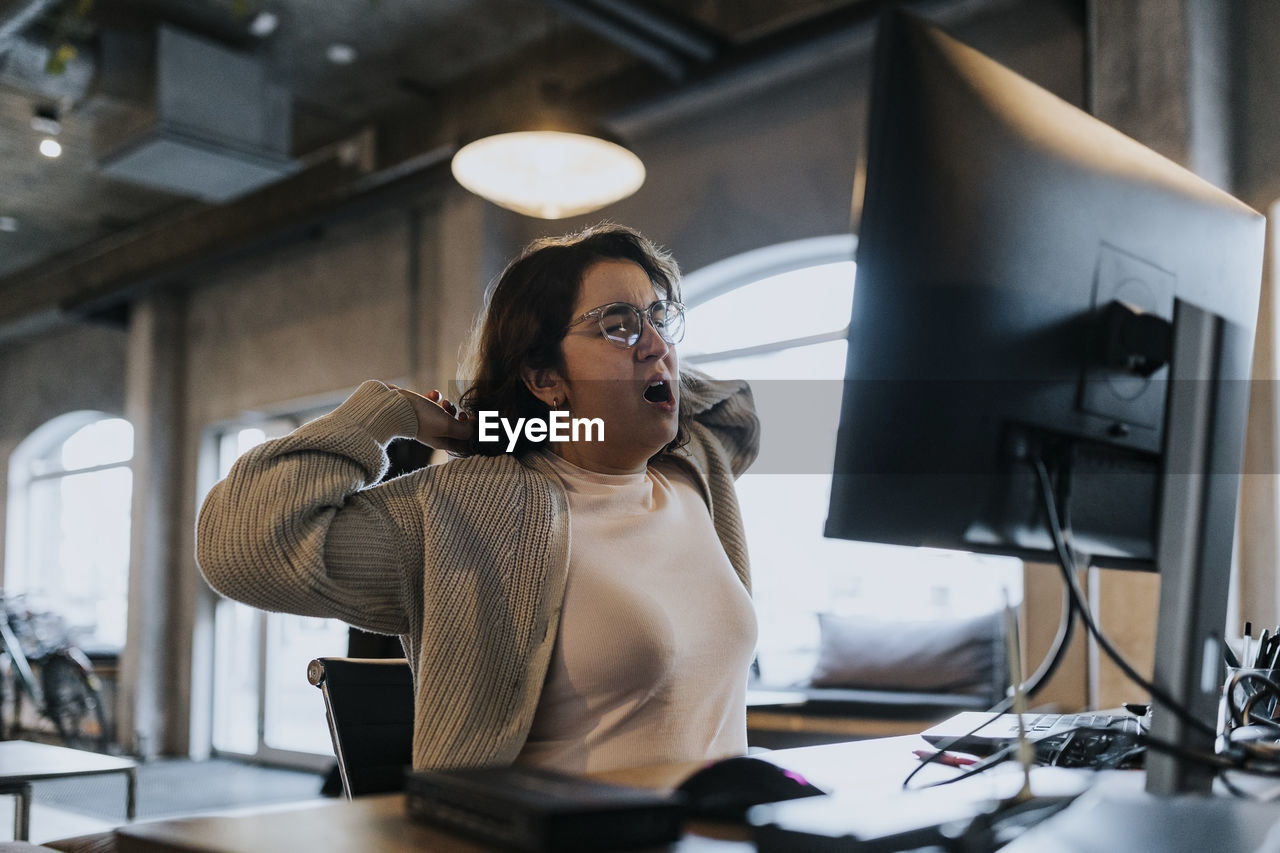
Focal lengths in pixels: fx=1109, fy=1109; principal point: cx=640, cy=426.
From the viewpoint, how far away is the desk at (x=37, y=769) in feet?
8.48

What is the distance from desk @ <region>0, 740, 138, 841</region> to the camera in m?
2.58

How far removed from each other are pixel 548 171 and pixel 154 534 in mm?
5466

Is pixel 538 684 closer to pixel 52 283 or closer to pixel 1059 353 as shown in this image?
pixel 1059 353

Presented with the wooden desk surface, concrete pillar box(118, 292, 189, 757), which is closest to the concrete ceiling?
concrete pillar box(118, 292, 189, 757)

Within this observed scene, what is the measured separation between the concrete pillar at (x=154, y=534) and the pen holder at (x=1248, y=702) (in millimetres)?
7651

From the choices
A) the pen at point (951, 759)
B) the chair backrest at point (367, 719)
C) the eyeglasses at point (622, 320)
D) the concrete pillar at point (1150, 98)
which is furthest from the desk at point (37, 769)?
the concrete pillar at point (1150, 98)

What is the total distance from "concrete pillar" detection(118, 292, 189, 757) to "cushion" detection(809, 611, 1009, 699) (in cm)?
533

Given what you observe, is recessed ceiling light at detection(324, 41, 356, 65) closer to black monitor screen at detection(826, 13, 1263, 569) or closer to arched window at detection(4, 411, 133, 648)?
arched window at detection(4, 411, 133, 648)

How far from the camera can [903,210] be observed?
81 centimetres

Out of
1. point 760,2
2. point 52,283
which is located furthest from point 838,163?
point 52,283

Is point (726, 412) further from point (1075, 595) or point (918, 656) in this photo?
point (918, 656)

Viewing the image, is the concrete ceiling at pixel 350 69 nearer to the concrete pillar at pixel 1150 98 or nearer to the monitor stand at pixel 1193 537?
the concrete pillar at pixel 1150 98

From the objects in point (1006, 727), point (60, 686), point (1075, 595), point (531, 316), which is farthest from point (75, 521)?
→ point (1075, 595)

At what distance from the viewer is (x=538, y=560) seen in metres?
1.26
